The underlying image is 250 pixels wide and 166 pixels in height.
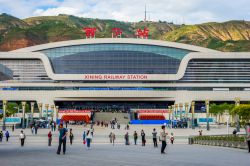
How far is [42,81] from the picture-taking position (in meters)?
151

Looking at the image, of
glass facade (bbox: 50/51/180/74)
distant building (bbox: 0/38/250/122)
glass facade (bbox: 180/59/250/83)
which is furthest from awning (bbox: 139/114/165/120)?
glass facade (bbox: 180/59/250/83)

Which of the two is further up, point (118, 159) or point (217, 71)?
point (217, 71)

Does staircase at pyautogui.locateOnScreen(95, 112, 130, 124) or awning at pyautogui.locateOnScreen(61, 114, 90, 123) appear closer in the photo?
staircase at pyautogui.locateOnScreen(95, 112, 130, 124)

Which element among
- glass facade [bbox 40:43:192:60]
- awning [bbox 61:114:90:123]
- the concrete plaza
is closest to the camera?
the concrete plaza

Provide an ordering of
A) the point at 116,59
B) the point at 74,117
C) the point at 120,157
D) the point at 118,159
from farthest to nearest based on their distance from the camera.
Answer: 1. the point at 116,59
2. the point at 74,117
3. the point at 120,157
4. the point at 118,159

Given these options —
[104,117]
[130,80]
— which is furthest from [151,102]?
[104,117]

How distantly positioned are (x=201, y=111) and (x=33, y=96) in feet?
176

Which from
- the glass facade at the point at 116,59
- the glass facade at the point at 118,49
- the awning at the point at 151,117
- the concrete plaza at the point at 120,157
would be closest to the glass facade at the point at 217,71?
the glass facade at the point at 116,59

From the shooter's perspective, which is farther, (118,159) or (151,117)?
(151,117)

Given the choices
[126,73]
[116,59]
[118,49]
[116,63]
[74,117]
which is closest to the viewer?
[74,117]

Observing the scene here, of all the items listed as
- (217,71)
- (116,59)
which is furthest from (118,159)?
(217,71)

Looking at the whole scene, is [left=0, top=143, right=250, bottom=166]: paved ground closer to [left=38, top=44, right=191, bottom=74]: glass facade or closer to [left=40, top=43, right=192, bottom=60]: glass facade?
[left=38, top=44, right=191, bottom=74]: glass facade

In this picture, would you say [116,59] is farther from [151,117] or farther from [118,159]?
[118,159]

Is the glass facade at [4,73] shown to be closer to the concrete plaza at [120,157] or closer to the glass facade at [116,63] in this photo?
the concrete plaza at [120,157]
